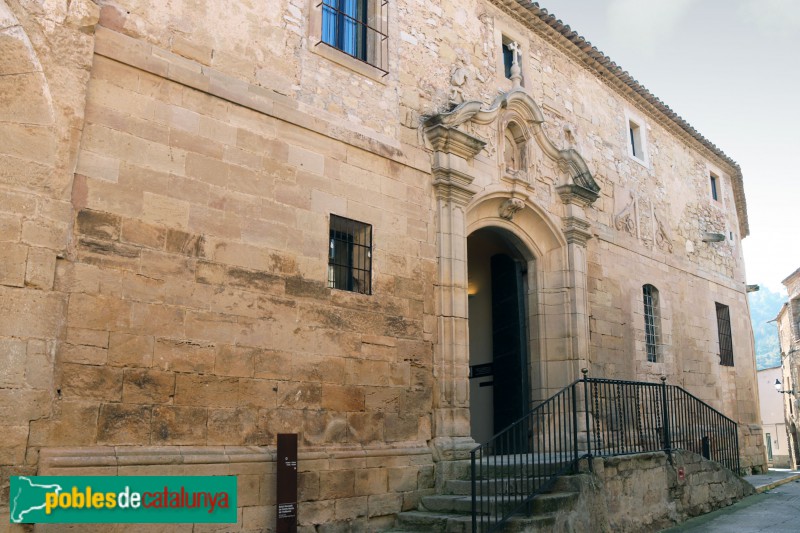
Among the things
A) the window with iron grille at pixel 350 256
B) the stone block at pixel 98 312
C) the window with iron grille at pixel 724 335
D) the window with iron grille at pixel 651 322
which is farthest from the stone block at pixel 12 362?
the window with iron grille at pixel 724 335

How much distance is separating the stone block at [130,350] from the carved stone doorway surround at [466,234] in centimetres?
354

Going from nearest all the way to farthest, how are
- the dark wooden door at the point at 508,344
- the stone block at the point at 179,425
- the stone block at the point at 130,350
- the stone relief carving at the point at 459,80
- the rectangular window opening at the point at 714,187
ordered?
the stone block at the point at 130,350 < the stone block at the point at 179,425 < the stone relief carving at the point at 459,80 < the dark wooden door at the point at 508,344 < the rectangular window opening at the point at 714,187

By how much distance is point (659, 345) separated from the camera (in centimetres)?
1307

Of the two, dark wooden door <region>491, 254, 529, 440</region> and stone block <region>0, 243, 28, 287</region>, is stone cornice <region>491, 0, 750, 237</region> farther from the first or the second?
stone block <region>0, 243, 28, 287</region>

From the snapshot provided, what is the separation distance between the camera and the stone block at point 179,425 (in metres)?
6.07

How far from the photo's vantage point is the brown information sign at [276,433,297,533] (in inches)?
256

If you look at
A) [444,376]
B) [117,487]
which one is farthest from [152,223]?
[444,376]

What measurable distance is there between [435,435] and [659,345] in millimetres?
6524

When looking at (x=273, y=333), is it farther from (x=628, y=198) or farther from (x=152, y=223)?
(x=628, y=198)

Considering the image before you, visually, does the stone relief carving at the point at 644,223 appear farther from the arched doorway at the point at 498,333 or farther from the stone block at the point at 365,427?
the stone block at the point at 365,427

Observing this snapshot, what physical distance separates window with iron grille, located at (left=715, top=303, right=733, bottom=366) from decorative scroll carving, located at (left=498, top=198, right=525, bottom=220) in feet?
24.2

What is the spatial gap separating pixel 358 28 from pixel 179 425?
5.43m

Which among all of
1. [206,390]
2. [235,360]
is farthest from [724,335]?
[206,390]

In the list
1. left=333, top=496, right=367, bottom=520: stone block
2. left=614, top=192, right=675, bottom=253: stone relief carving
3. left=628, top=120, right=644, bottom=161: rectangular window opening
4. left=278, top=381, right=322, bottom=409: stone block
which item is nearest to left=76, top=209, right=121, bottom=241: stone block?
left=278, top=381, right=322, bottom=409: stone block
